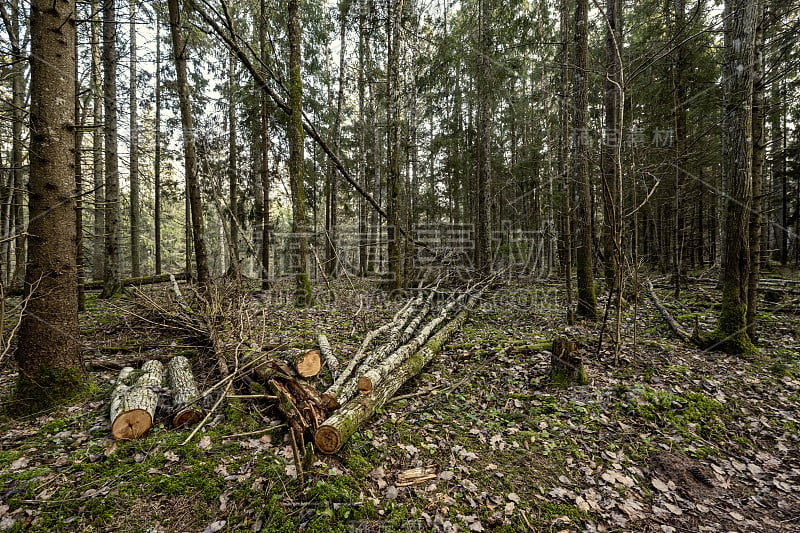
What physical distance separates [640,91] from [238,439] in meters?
15.0

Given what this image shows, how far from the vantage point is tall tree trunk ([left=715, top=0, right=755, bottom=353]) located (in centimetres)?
505

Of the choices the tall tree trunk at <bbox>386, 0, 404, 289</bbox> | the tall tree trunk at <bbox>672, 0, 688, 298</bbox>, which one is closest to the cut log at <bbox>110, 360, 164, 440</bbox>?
the tall tree trunk at <bbox>386, 0, 404, 289</bbox>

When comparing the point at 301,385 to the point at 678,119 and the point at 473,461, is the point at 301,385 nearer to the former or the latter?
the point at 473,461

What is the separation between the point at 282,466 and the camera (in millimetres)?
2975

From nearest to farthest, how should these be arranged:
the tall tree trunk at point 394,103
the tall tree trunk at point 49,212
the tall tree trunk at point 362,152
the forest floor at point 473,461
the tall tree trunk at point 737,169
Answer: the forest floor at point 473,461 → the tall tree trunk at point 49,212 → the tall tree trunk at point 737,169 → the tall tree trunk at point 394,103 → the tall tree trunk at point 362,152

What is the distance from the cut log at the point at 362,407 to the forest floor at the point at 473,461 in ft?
0.49

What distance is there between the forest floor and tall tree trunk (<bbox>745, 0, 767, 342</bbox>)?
3.56 feet

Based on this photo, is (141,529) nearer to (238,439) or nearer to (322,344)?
(238,439)

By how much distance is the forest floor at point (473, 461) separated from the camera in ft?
8.39

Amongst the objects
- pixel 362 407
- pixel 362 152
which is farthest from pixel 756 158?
pixel 362 152

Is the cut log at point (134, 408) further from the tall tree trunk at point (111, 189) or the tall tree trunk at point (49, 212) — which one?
the tall tree trunk at point (111, 189)

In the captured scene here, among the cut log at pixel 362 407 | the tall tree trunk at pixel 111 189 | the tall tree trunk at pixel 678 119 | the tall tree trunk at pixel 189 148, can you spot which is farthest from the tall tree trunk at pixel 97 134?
the tall tree trunk at pixel 678 119

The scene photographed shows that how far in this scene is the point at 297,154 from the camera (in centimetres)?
768

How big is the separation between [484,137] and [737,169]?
936cm
